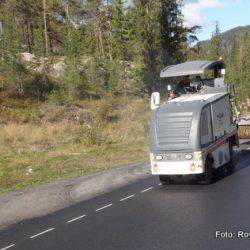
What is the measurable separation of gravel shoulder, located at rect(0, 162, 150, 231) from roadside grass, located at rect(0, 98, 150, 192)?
1483mm

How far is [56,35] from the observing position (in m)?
82.0

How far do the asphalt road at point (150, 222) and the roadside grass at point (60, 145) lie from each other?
5103 mm

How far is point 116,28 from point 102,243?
63.8 meters

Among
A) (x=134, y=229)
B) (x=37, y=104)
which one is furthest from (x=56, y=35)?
(x=134, y=229)

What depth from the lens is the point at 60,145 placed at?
91.8ft

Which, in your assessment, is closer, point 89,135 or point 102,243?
point 102,243

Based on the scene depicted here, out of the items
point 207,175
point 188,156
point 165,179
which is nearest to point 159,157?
point 188,156

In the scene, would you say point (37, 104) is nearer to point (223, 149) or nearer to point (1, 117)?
point (1, 117)

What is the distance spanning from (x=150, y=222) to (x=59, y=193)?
16.3 ft

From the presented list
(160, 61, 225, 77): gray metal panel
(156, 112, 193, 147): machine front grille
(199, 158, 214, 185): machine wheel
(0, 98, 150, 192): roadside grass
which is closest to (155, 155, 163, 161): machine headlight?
(156, 112, 193, 147): machine front grille

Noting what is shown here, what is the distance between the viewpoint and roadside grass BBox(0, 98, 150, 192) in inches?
800

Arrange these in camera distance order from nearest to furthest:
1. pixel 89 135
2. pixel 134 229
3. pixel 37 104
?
1. pixel 134 229
2. pixel 89 135
3. pixel 37 104

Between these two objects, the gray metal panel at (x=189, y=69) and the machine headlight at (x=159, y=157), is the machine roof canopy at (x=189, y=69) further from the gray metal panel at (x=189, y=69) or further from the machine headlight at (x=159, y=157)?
the machine headlight at (x=159, y=157)

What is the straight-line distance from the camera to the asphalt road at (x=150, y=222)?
954 centimetres
